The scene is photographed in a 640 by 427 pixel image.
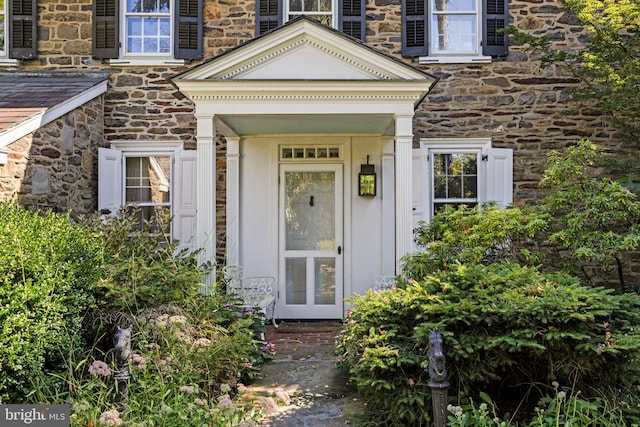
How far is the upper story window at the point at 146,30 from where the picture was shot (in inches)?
297

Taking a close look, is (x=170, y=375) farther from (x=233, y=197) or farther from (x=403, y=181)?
(x=233, y=197)

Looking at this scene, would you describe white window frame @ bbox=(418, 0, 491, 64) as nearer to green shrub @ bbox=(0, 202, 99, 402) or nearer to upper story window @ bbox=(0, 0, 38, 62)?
green shrub @ bbox=(0, 202, 99, 402)

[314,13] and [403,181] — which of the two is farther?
[314,13]

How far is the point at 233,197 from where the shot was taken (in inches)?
291

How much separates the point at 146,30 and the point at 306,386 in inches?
221

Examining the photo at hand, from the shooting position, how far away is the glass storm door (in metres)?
7.43

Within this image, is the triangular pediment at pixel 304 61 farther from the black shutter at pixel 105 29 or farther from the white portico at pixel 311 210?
the black shutter at pixel 105 29

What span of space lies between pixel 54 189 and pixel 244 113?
251 cm

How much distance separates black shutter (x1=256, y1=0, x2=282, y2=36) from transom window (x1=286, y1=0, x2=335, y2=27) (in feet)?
0.60

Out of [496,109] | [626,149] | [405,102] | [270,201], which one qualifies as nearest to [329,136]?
Answer: [270,201]

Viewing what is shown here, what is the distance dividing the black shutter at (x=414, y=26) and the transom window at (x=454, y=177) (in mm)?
1515

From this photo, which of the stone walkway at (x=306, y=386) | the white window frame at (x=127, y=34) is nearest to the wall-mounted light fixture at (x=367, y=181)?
the stone walkway at (x=306, y=386)

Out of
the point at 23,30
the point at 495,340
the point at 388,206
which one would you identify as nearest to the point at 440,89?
the point at 388,206

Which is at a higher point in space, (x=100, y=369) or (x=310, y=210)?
(x=310, y=210)
